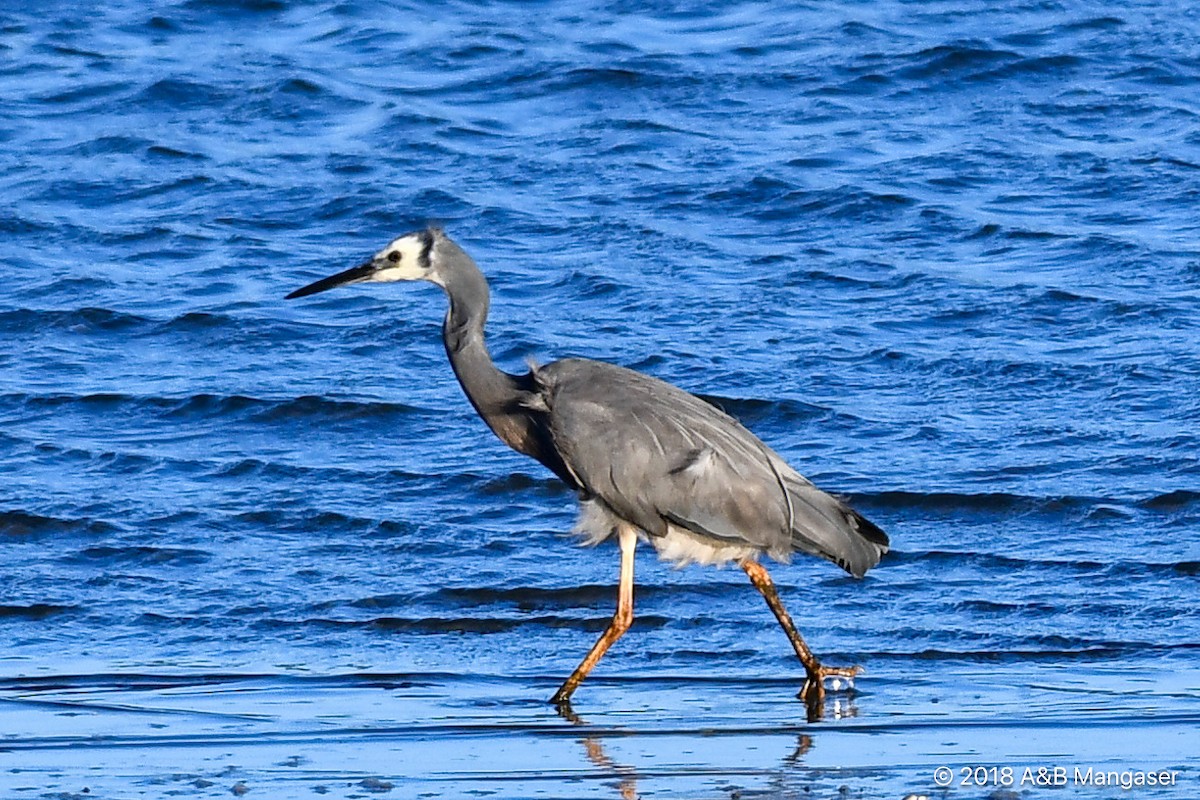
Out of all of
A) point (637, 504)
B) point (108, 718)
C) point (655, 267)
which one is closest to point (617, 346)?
point (655, 267)

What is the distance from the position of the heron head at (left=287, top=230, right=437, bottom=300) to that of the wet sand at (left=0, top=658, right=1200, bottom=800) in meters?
1.40

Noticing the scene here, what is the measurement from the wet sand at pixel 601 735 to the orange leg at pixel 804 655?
0.26ft

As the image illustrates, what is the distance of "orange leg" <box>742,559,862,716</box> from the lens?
276 inches

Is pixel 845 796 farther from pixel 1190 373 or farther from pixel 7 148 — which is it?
pixel 7 148

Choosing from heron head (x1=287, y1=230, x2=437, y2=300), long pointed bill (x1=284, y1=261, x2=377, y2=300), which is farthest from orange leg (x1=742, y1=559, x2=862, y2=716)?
long pointed bill (x1=284, y1=261, x2=377, y2=300)

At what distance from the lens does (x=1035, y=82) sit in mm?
16281

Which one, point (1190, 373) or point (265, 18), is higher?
point (265, 18)

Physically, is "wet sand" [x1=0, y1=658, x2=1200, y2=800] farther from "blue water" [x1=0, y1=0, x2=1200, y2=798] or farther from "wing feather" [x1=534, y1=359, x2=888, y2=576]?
"wing feather" [x1=534, y1=359, x2=888, y2=576]

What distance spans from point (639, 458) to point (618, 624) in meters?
0.58

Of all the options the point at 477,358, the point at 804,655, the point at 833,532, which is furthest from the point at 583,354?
the point at 804,655

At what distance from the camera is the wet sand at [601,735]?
5.75 metres

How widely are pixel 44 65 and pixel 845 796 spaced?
13.2 metres

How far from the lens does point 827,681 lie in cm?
712

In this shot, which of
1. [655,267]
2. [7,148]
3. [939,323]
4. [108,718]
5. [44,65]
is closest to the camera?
[108,718]
